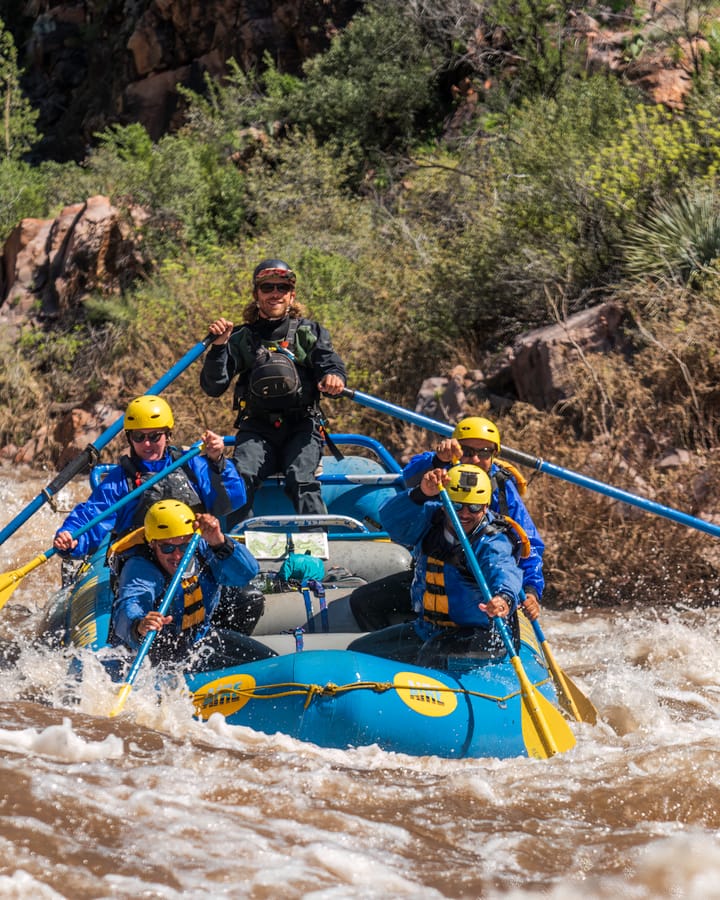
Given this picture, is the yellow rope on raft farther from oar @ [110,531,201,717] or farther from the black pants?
the black pants

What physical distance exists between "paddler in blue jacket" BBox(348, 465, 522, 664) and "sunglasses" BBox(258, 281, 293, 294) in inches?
78.2

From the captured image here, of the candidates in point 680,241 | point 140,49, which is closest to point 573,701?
point 680,241

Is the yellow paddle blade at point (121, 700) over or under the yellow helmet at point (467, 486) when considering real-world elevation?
under

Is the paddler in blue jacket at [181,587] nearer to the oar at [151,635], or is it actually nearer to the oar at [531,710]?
the oar at [151,635]

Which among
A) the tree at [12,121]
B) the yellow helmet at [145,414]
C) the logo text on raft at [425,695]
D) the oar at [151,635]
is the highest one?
the tree at [12,121]

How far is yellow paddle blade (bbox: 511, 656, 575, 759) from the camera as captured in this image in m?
5.05

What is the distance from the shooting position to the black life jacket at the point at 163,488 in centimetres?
636

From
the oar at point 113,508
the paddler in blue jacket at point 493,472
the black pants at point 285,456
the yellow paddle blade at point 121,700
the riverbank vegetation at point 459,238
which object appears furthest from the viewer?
the riverbank vegetation at point 459,238

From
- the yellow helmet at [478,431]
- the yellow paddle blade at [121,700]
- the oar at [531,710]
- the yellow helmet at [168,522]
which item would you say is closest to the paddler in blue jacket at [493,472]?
the yellow helmet at [478,431]

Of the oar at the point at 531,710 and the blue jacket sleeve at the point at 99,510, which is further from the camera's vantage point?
the blue jacket sleeve at the point at 99,510

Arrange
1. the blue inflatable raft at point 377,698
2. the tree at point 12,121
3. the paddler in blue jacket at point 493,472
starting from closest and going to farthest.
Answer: the blue inflatable raft at point 377,698 < the paddler in blue jacket at point 493,472 < the tree at point 12,121

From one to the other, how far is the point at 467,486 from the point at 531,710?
3.58 feet

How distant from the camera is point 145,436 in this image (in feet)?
20.9

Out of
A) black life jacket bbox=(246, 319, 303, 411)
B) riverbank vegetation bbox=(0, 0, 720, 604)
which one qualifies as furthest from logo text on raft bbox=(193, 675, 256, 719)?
riverbank vegetation bbox=(0, 0, 720, 604)
